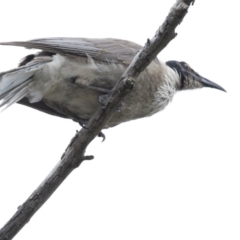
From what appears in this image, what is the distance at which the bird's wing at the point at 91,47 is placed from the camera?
5.41 metres

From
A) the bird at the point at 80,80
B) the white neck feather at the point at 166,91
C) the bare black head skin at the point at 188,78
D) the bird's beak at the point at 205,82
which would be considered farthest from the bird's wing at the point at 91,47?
the bird's beak at the point at 205,82

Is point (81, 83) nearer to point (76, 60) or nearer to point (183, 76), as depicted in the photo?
point (76, 60)

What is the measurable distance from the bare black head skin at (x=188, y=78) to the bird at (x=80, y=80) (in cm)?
73

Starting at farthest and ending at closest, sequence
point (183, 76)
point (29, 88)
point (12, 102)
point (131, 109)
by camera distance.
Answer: point (183, 76) → point (131, 109) → point (29, 88) → point (12, 102)

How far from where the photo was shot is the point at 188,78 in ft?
22.3

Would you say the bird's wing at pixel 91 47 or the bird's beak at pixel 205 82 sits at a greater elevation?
the bird's wing at pixel 91 47

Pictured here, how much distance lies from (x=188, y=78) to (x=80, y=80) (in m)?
1.74

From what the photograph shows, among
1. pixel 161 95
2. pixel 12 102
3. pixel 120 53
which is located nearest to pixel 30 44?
pixel 12 102

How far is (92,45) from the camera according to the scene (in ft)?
19.1

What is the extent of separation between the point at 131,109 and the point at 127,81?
1.37 m

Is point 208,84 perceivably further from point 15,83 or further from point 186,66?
point 15,83

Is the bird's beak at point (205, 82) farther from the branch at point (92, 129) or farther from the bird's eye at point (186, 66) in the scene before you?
the branch at point (92, 129)

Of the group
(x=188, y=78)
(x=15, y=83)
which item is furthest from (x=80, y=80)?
(x=188, y=78)

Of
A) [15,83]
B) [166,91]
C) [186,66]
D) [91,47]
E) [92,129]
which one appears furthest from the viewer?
[186,66]
